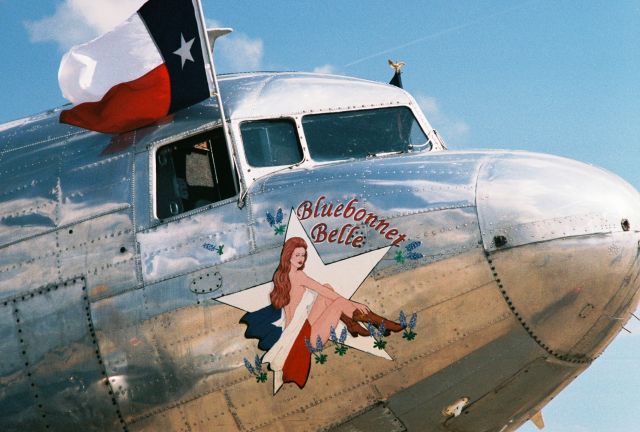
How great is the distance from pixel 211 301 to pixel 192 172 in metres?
1.75

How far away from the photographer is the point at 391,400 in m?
9.00

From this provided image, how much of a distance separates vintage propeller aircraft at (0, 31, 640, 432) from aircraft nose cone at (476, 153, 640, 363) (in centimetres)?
2

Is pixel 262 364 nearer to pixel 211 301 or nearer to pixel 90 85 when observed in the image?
pixel 211 301

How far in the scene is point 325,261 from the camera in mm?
9188

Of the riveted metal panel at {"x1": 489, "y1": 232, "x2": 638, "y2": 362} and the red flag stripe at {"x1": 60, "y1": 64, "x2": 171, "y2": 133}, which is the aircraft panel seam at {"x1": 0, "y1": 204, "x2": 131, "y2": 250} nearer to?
the red flag stripe at {"x1": 60, "y1": 64, "x2": 171, "y2": 133}

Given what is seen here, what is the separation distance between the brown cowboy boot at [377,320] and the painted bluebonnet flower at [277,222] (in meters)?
1.13

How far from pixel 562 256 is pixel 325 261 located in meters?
2.21

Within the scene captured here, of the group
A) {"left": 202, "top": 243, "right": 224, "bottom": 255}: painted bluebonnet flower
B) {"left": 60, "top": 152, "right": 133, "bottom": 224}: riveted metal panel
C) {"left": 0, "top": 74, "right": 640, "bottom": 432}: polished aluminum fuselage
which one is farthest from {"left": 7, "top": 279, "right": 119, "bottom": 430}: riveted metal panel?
{"left": 202, "top": 243, "right": 224, "bottom": 255}: painted bluebonnet flower

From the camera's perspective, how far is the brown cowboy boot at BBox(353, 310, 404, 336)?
8.89 metres

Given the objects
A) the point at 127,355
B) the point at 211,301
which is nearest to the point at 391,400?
the point at 211,301

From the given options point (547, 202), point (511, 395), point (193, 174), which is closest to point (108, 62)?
point (193, 174)

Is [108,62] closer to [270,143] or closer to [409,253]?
[270,143]

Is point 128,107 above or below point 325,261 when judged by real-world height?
above

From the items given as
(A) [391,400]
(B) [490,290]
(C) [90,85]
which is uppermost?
(C) [90,85]
